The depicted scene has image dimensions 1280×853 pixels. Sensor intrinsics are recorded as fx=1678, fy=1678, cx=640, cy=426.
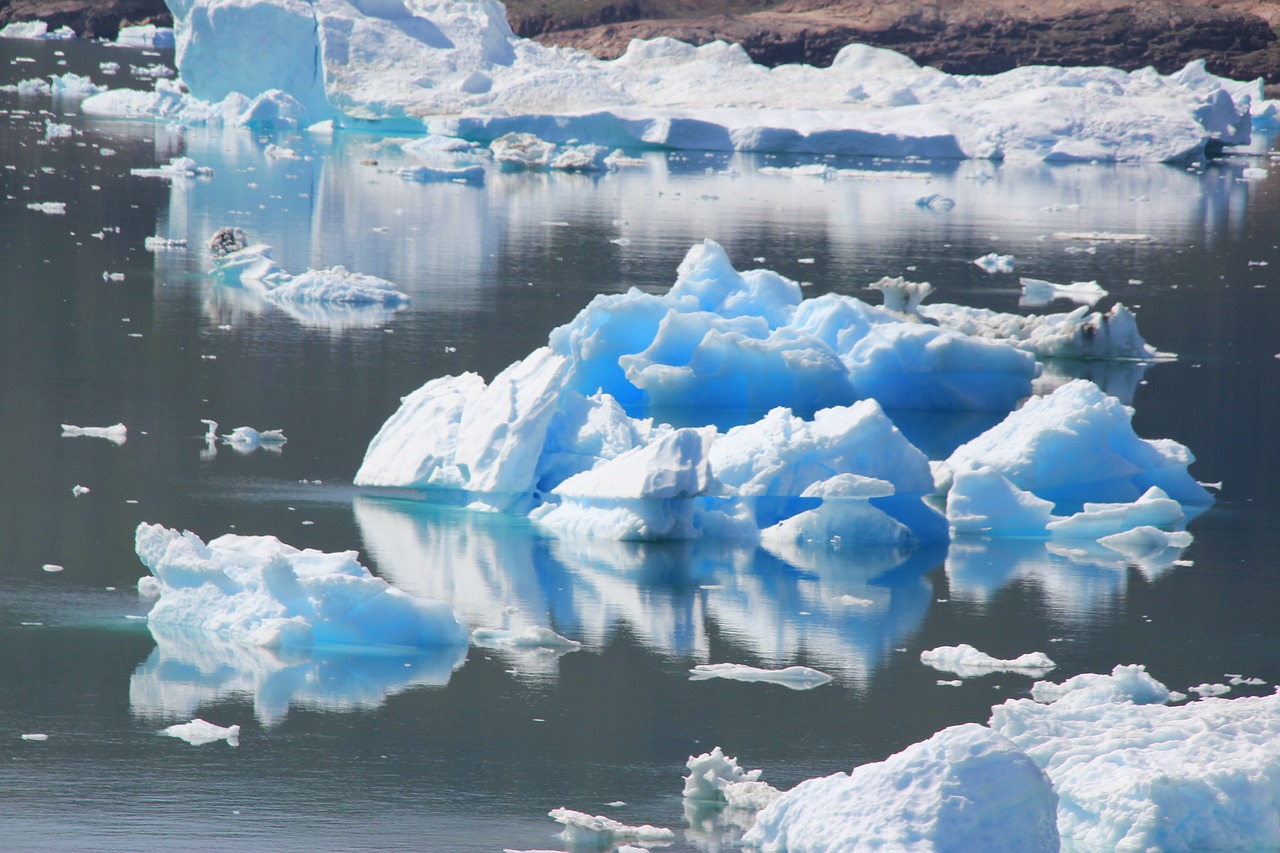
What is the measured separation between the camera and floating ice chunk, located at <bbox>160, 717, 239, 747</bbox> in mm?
4520

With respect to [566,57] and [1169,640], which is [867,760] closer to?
[1169,640]

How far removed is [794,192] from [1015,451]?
48.2 feet

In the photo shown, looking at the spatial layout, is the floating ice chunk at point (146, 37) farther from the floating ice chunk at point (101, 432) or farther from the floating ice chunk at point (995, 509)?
the floating ice chunk at point (995, 509)

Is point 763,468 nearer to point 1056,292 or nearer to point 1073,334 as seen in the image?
point 1073,334

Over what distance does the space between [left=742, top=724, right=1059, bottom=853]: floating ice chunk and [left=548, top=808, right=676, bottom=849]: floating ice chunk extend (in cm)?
44

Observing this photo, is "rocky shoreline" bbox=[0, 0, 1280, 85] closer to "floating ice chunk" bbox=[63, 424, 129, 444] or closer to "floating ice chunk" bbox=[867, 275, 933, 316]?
"floating ice chunk" bbox=[867, 275, 933, 316]

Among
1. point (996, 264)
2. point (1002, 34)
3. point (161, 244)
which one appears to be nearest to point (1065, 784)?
point (161, 244)

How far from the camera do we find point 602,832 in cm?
401

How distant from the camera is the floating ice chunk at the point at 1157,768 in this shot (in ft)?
13.1

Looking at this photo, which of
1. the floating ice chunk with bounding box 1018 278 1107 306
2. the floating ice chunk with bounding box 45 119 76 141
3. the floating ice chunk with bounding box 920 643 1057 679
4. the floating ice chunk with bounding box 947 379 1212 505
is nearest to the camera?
the floating ice chunk with bounding box 920 643 1057 679

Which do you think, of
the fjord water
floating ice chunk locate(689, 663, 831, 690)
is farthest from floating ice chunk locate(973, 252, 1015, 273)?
floating ice chunk locate(689, 663, 831, 690)

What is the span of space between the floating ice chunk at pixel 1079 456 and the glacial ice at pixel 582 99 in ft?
54.8

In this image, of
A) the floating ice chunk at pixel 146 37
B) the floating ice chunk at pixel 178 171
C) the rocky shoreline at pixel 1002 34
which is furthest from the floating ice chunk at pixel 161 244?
the floating ice chunk at pixel 146 37

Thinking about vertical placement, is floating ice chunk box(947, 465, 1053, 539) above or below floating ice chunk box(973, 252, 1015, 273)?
below
